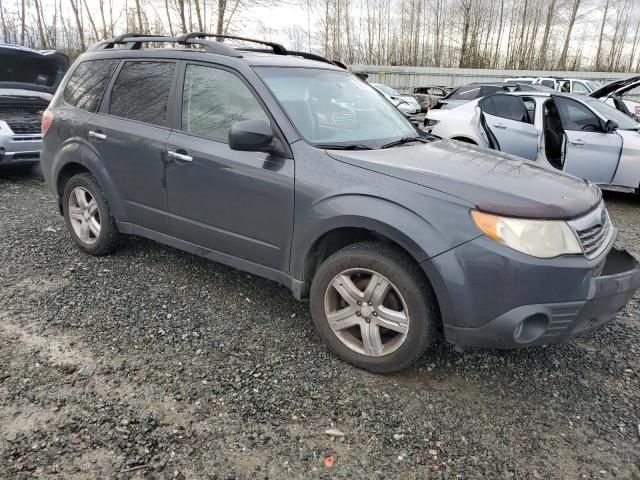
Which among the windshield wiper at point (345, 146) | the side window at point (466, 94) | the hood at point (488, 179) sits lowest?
the side window at point (466, 94)

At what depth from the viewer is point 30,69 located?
7.21 m

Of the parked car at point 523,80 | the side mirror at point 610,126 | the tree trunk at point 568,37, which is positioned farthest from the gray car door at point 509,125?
the tree trunk at point 568,37

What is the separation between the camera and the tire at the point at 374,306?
2.58 meters

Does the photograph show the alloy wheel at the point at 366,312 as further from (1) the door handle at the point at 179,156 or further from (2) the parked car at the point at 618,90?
(2) the parked car at the point at 618,90

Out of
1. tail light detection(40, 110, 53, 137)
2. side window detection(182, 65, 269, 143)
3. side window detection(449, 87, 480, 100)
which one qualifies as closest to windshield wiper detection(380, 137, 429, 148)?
side window detection(182, 65, 269, 143)

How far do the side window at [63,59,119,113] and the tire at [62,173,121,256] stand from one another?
0.61m

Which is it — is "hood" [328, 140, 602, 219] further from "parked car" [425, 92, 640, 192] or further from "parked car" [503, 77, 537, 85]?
"parked car" [503, 77, 537, 85]

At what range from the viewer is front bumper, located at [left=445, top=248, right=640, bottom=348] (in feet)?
7.82

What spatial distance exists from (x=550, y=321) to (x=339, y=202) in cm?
122

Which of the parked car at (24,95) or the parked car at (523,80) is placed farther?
the parked car at (523,80)

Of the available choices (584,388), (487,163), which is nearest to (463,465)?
(584,388)

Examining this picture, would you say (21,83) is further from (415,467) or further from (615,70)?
(615,70)

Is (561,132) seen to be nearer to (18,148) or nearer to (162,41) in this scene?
(162,41)

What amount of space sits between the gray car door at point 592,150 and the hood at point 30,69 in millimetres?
7242
